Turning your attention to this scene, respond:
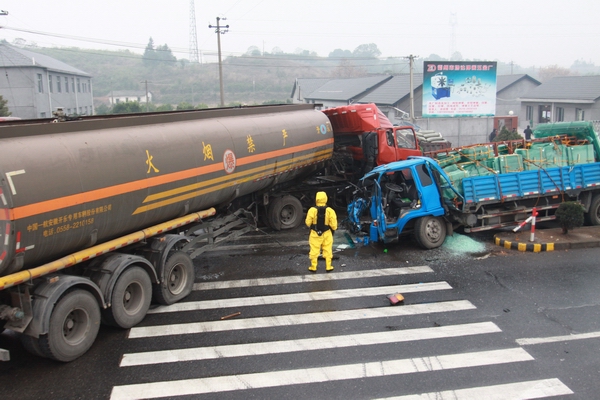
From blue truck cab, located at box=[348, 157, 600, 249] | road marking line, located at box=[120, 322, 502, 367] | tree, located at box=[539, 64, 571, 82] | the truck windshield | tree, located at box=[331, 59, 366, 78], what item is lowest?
road marking line, located at box=[120, 322, 502, 367]

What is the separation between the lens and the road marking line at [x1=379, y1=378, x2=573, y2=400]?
603 cm

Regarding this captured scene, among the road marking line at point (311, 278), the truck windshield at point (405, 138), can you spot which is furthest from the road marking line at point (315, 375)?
the truck windshield at point (405, 138)

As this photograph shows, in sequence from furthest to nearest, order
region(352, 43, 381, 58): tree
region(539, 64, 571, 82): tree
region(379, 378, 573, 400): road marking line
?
1. region(352, 43, 381, 58): tree
2. region(539, 64, 571, 82): tree
3. region(379, 378, 573, 400): road marking line

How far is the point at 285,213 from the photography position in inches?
555

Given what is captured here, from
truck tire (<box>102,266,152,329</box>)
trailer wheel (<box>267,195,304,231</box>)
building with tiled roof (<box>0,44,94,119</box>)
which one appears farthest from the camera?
building with tiled roof (<box>0,44,94,119</box>)

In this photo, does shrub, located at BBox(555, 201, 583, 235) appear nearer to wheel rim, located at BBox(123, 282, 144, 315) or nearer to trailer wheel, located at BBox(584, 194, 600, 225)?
trailer wheel, located at BBox(584, 194, 600, 225)

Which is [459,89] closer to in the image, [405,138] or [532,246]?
[405,138]

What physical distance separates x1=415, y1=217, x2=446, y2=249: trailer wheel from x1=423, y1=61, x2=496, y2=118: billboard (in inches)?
803

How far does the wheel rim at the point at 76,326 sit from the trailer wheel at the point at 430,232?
283 inches

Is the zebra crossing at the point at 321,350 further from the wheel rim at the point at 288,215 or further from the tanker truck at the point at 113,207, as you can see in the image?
the wheel rim at the point at 288,215

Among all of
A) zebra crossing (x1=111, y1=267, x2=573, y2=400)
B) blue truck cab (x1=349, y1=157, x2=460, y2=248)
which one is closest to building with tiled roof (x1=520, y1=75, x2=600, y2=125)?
blue truck cab (x1=349, y1=157, x2=460, y2=248)

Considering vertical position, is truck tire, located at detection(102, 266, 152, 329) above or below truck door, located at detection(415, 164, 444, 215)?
below

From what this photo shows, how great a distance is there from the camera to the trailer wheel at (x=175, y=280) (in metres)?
8.91

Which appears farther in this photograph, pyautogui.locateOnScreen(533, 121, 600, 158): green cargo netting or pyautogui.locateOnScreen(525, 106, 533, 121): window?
pyautogui.locateOnScreen(525, 106, 533, 121): window
